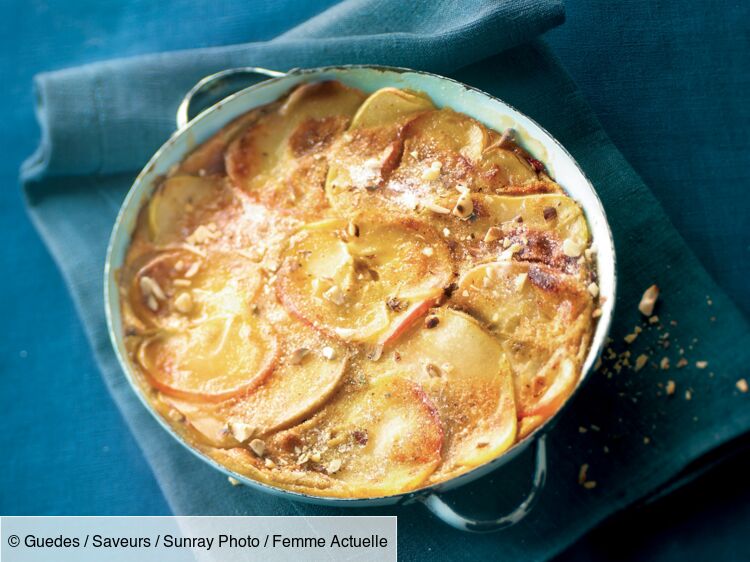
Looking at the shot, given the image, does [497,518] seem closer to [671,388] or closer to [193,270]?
[671,388]

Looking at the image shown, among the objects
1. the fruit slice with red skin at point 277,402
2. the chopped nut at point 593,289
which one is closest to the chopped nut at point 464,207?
the chopped nut at point 593,289

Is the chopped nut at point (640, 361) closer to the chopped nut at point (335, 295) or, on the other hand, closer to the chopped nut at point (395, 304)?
the chopped nut at point (395, 304)

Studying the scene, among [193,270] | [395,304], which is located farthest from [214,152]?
[395,304]

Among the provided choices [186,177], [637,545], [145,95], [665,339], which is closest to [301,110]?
[186,177]

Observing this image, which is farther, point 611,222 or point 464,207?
point 611,222

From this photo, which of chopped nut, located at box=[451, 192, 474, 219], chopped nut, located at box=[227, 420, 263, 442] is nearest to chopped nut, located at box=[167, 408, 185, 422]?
chopped nut, located at box=[227, 420, 263, 442]

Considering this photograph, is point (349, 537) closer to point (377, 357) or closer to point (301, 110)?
point (377, 357)

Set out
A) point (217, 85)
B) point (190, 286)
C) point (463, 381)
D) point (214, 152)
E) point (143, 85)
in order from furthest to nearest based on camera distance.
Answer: point (143, 85)
point (217, 85)
point (214, 152)
point (190, 286)
point (463, 381)
